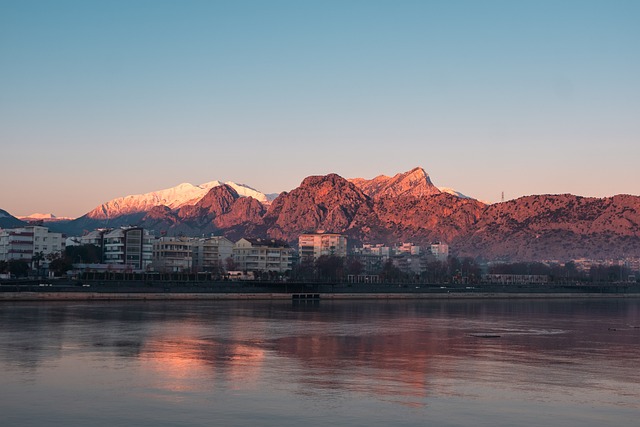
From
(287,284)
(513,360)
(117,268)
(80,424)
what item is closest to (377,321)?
(513,360)

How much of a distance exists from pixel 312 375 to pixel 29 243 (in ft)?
533

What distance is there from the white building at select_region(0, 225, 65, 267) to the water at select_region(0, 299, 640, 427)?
396 ft

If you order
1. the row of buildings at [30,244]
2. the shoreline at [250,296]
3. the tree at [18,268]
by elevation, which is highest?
the row of buildings at [30,244]

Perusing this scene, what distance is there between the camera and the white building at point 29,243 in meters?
189

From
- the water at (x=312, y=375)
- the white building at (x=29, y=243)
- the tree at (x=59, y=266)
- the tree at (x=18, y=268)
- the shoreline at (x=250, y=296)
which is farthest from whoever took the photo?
A: the white building at (x=29, y=243)

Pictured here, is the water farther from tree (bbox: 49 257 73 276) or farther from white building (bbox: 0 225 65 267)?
white building (bbox: 0 225 65 267)

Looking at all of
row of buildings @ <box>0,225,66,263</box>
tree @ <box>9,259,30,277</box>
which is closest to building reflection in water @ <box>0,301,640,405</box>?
tree @ <box>9,259,30,277</box>

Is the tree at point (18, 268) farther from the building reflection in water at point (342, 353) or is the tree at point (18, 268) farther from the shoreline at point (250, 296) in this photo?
the building reflection in water at point (342, 353)

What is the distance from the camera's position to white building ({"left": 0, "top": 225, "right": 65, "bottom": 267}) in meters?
189

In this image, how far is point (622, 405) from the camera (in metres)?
34.0

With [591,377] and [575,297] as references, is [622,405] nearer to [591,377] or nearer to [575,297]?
[591,377]

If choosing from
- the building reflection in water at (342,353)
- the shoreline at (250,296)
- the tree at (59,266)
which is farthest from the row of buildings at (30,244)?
the building reflection in water at (342,353)

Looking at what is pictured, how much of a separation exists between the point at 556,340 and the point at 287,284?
3887 inches

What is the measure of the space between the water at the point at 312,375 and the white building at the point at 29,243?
120575 mm
